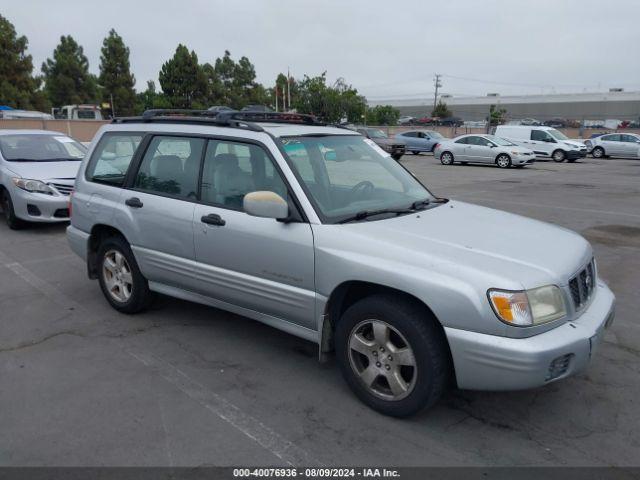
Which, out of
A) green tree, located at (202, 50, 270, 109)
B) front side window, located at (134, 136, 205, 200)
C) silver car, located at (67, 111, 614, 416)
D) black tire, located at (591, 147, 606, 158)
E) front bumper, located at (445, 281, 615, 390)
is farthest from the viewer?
green tree, located at (202, 50, 270, 109)

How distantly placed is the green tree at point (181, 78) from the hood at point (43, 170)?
38.4 meters

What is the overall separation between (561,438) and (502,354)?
2.42 feet

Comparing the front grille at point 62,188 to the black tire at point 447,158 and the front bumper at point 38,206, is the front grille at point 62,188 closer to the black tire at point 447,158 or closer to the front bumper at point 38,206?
the front bumper at point 38,206

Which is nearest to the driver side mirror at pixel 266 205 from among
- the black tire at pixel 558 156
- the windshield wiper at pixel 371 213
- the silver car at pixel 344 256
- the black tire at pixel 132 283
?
the silver car at pixel 344 256

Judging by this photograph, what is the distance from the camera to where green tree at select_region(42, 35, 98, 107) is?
5088 centimetres

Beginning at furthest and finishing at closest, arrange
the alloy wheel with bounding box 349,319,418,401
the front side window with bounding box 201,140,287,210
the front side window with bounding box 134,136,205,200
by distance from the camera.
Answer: the front side window with bounding box 134,136,205,200 → the front side window with bounding box 201,140,287,210 → the alloy wheel with bounding box 349,319,418,401

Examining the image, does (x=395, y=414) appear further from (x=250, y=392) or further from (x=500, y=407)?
(x=250, y=392)

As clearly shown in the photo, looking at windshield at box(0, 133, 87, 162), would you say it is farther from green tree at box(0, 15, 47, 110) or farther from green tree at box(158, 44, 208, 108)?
green tree at box(158, 44, 208, 108)

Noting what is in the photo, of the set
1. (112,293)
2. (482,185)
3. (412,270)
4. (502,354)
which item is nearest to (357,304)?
(412,270)

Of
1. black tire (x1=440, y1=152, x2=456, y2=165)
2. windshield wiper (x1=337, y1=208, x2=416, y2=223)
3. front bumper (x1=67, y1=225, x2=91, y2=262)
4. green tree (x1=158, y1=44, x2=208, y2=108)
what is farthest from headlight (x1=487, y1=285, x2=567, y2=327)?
green tree (x1=158, y1=44, x2=208, y2=108)

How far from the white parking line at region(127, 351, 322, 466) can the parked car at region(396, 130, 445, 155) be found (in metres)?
27.1

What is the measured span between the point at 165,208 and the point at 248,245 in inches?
39.2

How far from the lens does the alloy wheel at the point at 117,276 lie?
4949 mm

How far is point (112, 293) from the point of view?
5117 millimetres
